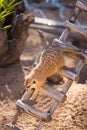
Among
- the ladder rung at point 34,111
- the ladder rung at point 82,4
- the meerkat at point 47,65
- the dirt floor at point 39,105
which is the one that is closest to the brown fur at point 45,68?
the meerkat at point 47,65

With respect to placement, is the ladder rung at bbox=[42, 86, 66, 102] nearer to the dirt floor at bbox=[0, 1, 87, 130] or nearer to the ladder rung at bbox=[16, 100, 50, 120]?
the ladder rung at bbox=[16, 100, 50, 120]

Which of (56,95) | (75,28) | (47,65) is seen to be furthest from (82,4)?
(56,95)

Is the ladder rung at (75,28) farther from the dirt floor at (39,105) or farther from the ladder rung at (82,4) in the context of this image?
the dirt floor at (39,105)

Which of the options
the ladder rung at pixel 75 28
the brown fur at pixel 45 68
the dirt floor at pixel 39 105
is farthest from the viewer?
the dirt floor at pixel 39 105

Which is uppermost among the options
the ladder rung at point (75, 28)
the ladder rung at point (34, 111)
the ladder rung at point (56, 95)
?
the ladder rung at point (75, 28)

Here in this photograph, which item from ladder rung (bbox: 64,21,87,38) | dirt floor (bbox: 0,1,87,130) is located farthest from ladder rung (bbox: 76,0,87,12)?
dirt floor (bbox: 0,1,87,130)

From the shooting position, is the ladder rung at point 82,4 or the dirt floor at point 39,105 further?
the dirt floor at point 39,105

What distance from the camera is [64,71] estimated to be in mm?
2414

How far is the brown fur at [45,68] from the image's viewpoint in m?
2.33

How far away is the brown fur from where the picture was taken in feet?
7.66

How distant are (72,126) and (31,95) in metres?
0.62

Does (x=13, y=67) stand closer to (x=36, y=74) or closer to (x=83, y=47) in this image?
(x=83, y=47)

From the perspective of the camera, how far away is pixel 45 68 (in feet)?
7.73

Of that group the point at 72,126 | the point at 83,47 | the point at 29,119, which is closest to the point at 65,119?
the point at 72,126
